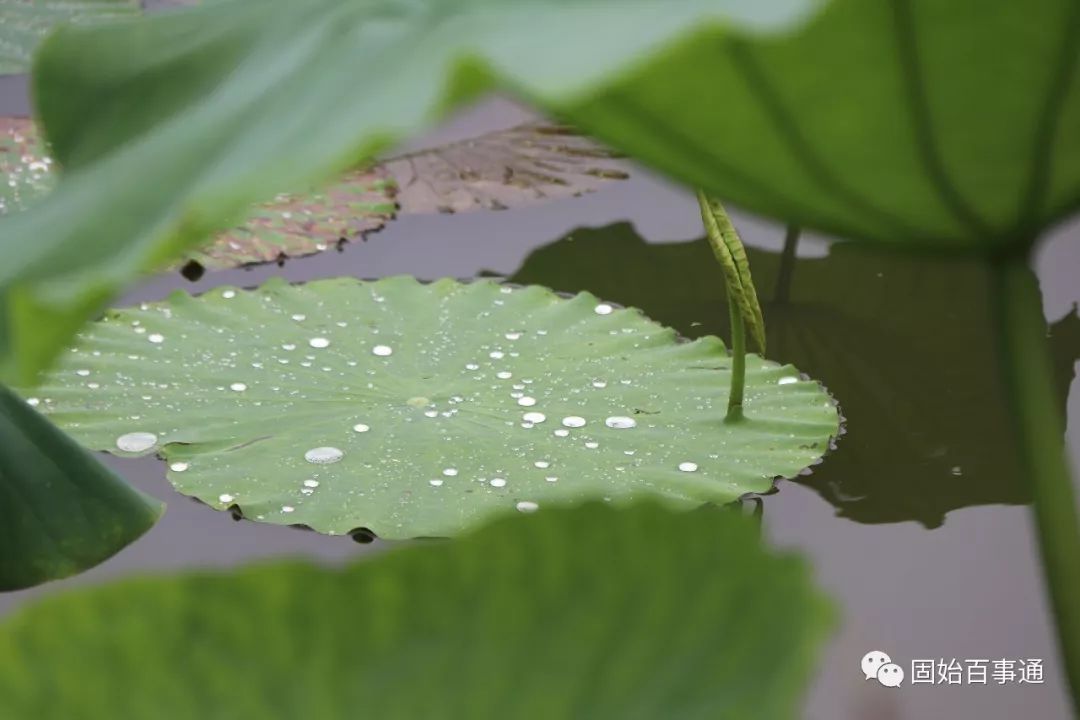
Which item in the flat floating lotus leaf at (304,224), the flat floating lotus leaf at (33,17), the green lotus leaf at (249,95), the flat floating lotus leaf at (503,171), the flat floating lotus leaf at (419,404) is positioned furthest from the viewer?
the flat floating lotus leaf at (33,17)

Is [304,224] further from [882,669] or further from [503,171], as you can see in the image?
[882,669]

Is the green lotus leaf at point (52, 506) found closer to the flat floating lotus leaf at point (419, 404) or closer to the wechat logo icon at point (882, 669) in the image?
the flat floating lotus leaf at point (419, 404)

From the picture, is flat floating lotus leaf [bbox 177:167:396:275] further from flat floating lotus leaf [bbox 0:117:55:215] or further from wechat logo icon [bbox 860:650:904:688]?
wechat logo icon [bbox 860:650:904:688]

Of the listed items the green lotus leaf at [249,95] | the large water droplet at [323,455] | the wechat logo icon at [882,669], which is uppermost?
the green lotus leaf at [249,95]

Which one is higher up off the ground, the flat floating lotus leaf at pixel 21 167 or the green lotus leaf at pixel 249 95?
the flat floating lotus leaf at pixel 21 167

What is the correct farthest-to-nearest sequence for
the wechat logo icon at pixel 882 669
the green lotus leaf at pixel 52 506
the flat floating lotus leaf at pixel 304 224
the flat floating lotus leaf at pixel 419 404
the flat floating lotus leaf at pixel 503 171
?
1. the flat floating lotus leaf at pixel 503 171
2. the flat floating lotus leaf at pixel 304 224
3. the flat floating lotus leaf at pixel 419 404
4. the wechat logo icon at pixel 882 669
5. the green lotus leaf at pixel 52 506

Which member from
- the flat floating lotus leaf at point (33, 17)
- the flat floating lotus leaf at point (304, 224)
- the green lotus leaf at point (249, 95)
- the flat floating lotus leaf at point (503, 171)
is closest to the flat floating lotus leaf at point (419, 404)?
the flat floating lotus leaf at point (304, 224)

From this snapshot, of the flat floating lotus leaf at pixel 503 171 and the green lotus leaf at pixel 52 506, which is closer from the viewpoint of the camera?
the green lotus leaf at pixel 52 506

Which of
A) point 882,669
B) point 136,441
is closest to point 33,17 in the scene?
point 136,441
